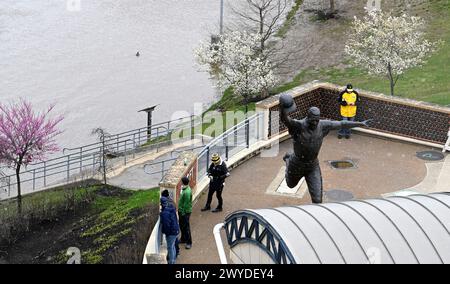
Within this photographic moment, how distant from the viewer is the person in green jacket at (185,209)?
14812mm

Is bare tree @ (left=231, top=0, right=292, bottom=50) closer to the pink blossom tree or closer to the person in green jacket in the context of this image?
the pink blossom tree

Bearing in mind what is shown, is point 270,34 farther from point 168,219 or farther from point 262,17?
point 168,219

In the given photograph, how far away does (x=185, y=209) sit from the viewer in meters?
14.9

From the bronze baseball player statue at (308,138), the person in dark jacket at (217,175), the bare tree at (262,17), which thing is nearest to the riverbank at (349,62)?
the bare tree at (262,17)

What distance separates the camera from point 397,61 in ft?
114

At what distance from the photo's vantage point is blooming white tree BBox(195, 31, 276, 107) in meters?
37.6

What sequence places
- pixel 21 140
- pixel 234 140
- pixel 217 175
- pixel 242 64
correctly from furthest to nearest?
pixel 242 64
pixel 21 140
pixel 234 140
pixel 217 175

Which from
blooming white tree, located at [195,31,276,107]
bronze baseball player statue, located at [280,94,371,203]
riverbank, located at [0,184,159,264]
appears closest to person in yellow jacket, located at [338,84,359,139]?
bronze baseball player statue, located at [280,94,371,203]

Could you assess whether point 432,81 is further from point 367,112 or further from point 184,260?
point 184,260

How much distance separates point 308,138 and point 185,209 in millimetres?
2802

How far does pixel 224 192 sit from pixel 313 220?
7.09 m

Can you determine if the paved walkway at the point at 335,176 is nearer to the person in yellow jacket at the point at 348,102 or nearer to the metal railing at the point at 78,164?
the person in yellow jacket at the point at 348,102

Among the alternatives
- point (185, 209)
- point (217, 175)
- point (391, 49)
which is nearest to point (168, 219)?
point (185, 209)

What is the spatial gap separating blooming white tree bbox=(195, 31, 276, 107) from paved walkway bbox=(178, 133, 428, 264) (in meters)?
16.7
